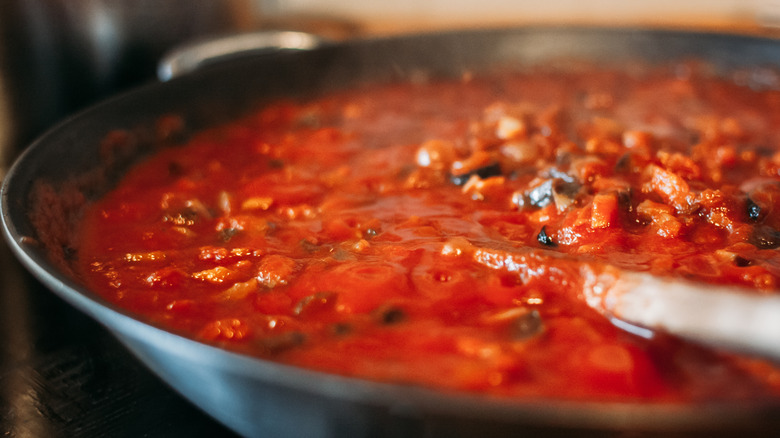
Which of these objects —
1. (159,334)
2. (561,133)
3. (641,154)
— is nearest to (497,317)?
(159,334)

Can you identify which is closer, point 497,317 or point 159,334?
point 159,334

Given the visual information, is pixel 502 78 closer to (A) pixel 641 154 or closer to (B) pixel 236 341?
(A) pixel 641 154

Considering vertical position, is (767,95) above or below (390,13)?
below

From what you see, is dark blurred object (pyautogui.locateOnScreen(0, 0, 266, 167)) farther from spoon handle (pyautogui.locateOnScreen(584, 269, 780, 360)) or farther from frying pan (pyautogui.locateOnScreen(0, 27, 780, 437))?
spoon handle (pyautogui.locateOnScreen(584, 269, 780, 360))

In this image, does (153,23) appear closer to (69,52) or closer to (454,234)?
(69,52)

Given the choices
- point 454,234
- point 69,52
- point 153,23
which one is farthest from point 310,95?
point 454,234

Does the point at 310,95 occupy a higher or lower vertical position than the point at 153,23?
lower

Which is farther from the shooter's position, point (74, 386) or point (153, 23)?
point (153, 23)

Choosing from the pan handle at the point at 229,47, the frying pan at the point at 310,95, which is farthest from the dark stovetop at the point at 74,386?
the pan handle at the point at 229,47
